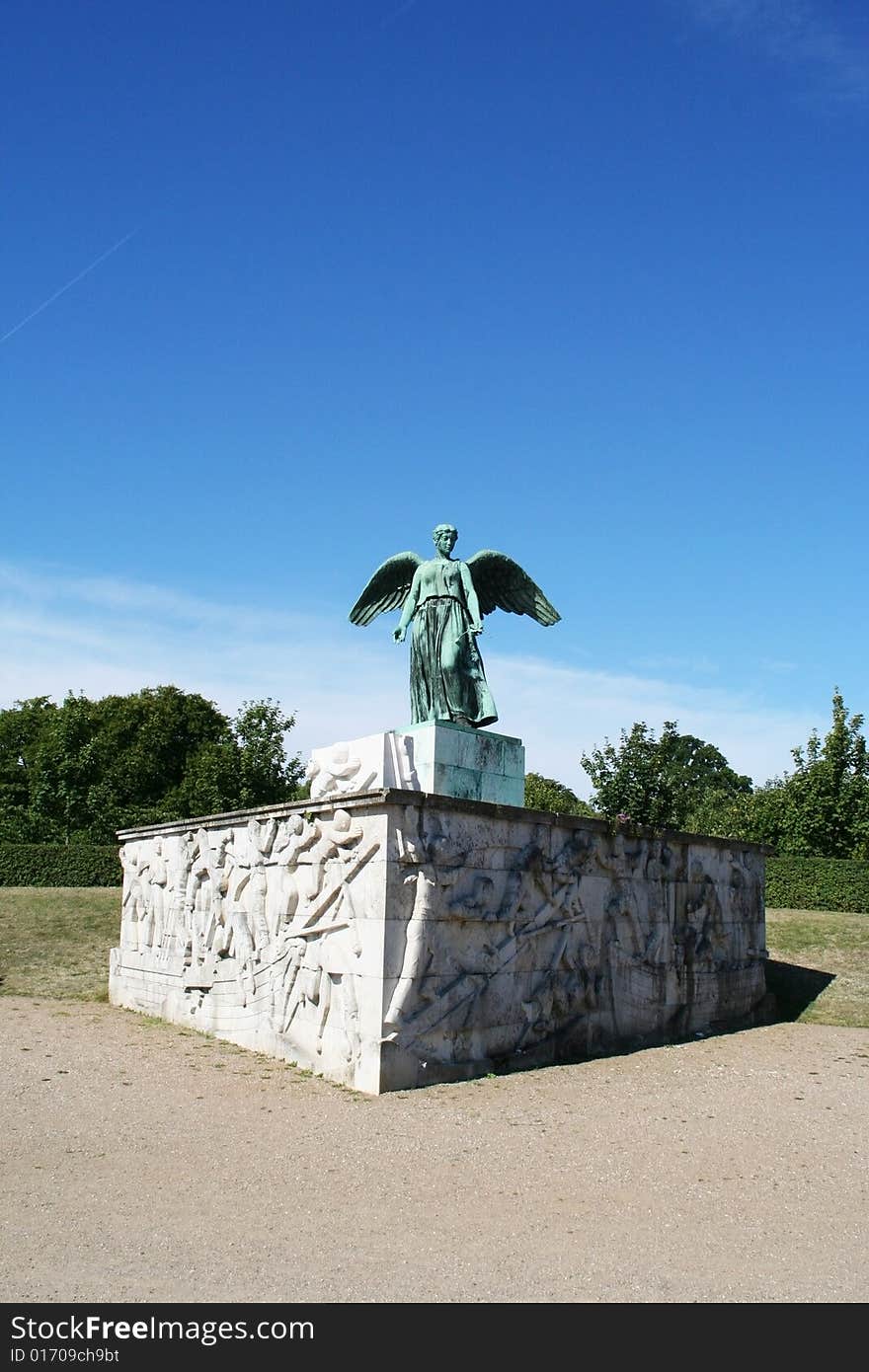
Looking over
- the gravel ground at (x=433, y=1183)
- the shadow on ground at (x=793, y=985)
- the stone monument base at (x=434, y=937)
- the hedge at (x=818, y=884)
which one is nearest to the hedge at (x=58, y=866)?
the stone monument base at (x=434, y=937)

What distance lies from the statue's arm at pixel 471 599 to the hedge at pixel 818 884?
13641 millimetres

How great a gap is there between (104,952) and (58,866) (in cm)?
771

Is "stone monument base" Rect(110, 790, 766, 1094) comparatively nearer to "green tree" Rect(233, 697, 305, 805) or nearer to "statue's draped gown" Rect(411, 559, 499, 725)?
"statue's draped gown" Rect(411, 559, 499, 725)

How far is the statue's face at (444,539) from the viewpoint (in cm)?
1309

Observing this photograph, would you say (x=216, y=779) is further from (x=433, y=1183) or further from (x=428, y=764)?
(x=433, y=1183)

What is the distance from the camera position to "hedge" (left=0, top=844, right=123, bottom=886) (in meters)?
25.6

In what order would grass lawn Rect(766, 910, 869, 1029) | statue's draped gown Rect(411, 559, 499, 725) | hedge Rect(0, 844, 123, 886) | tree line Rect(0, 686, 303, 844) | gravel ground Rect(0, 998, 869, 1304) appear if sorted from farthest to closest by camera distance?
tree line Rect(0, 686, 303, 844), hedge Rect(0, 844, 123, 886), grass lawn Rect(766, 910, 869, 1029), statue's draped gown Rect(411, 559, 499, 725), gravel ground Rect(0, 998, 869, 1304)

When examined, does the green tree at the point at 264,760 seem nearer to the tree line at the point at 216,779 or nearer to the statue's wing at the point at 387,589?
the tree line at the point at 216,779

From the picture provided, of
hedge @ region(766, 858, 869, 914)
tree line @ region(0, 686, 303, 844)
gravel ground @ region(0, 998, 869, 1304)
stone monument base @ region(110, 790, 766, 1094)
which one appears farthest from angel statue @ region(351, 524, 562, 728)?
tree line @ region(0, 686, 303, 844)

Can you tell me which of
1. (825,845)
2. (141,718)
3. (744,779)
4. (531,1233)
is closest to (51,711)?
(141,718)

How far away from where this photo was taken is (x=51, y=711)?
38531 mm

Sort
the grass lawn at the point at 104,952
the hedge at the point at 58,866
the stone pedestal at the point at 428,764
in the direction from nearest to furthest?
the stone pedestal at the point at 428,764 < the grass lawn at the point at 104,952 < the hedge at the point at 58,866

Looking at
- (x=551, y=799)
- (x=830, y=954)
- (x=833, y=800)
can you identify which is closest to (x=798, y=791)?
(x=833, y=800)
